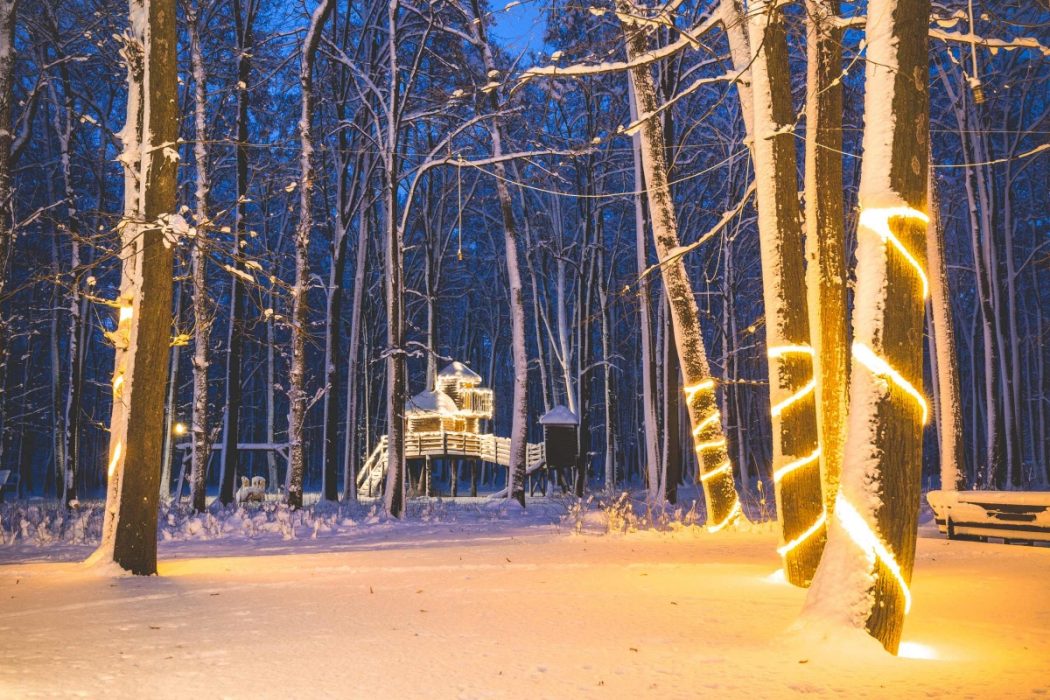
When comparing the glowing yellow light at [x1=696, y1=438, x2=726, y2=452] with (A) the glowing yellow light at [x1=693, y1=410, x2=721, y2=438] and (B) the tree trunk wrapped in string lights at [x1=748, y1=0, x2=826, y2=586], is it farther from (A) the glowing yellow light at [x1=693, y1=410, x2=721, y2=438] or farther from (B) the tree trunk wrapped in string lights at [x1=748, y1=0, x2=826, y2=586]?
(B) the tree trunk wrapped in string lights at [x1=748, y1=0, x2=826, y2=586]

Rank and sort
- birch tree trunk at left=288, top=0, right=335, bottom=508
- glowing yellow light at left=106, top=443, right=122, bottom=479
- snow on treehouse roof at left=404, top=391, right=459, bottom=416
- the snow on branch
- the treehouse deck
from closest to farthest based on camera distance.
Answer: the snow on branch < glowing yellow light at left=106, top=443, right=122, bottom=479 < birch tree trunk at left=288, top=0, right=335, bottom=508 < the treehouse deck < snow on treehouse roof at left=404, top=391, right=459, bottom=416

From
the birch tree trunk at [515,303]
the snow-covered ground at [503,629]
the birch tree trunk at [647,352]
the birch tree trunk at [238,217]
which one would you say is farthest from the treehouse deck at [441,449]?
the snow-covered ground at [503,629]

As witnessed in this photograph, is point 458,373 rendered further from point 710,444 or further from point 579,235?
point 710,444

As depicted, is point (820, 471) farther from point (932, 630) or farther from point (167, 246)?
point (167, 246)

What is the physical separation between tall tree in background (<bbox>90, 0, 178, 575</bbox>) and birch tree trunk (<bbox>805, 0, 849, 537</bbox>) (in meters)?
6.62

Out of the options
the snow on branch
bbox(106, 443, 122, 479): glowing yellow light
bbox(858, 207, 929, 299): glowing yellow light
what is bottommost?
bbox(106, 443, 122, 479): glowing yellow light

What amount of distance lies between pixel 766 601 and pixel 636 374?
35580mm

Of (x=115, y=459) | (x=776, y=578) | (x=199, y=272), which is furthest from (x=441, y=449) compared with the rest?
(x=776, y=578)

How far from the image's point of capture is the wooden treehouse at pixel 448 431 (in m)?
29.8

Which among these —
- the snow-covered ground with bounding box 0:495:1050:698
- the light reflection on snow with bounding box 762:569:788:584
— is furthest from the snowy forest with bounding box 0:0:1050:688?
the snow-covered ground with bounding box 0:495:1050:698

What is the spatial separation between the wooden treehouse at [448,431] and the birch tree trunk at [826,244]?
71.5 ft

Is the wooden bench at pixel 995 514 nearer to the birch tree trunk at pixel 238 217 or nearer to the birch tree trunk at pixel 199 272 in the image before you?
the birch tree trunk at pixel 199 272

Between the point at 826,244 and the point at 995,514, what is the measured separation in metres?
6.07

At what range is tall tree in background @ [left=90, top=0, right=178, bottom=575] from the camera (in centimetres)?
857
